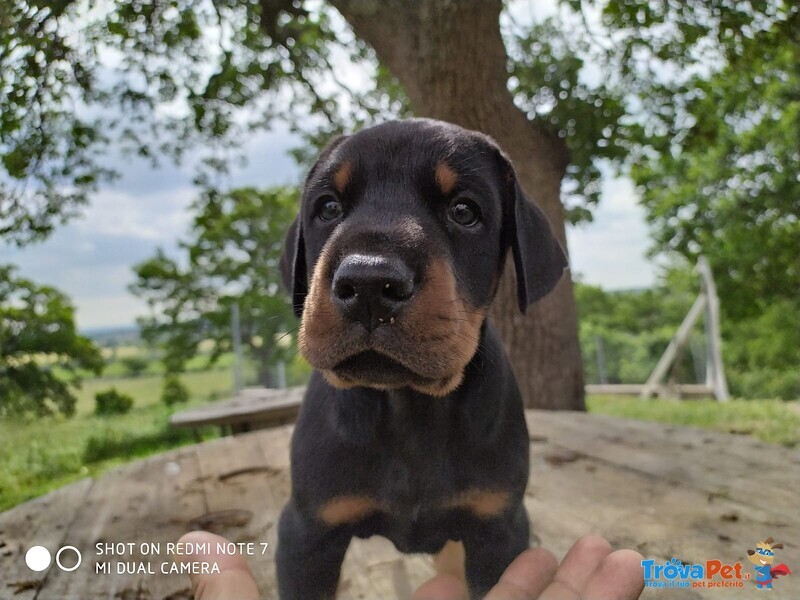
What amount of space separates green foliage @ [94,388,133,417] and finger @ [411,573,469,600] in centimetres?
133

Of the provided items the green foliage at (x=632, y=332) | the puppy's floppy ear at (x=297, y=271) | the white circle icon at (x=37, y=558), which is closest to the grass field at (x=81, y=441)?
the white circle icon at (x=37, y=558)

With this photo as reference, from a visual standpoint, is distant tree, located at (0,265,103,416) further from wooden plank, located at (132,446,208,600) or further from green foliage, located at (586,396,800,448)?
green foliage, located at (586,396,800,448)

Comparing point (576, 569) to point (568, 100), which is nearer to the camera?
point (576, 569)

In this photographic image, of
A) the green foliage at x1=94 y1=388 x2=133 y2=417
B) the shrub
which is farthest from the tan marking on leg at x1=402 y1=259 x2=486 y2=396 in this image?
the shrub

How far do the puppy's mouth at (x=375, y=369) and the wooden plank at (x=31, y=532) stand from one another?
0.93 meters

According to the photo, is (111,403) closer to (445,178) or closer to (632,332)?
(445,178)

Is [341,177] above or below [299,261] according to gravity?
above

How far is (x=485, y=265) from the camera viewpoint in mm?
1126

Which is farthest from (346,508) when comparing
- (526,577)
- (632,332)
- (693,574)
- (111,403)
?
(632,332)

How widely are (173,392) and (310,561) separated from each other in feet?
5.89

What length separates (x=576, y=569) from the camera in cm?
108

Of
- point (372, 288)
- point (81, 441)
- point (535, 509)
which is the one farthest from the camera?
point (81, 441)

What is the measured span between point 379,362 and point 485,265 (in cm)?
31

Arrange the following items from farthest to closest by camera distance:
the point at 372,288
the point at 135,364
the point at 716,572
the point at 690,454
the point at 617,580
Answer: the point at 135,364, the point at 690,454, the point at 716,572, the point at 617,580, the point at 372,288
